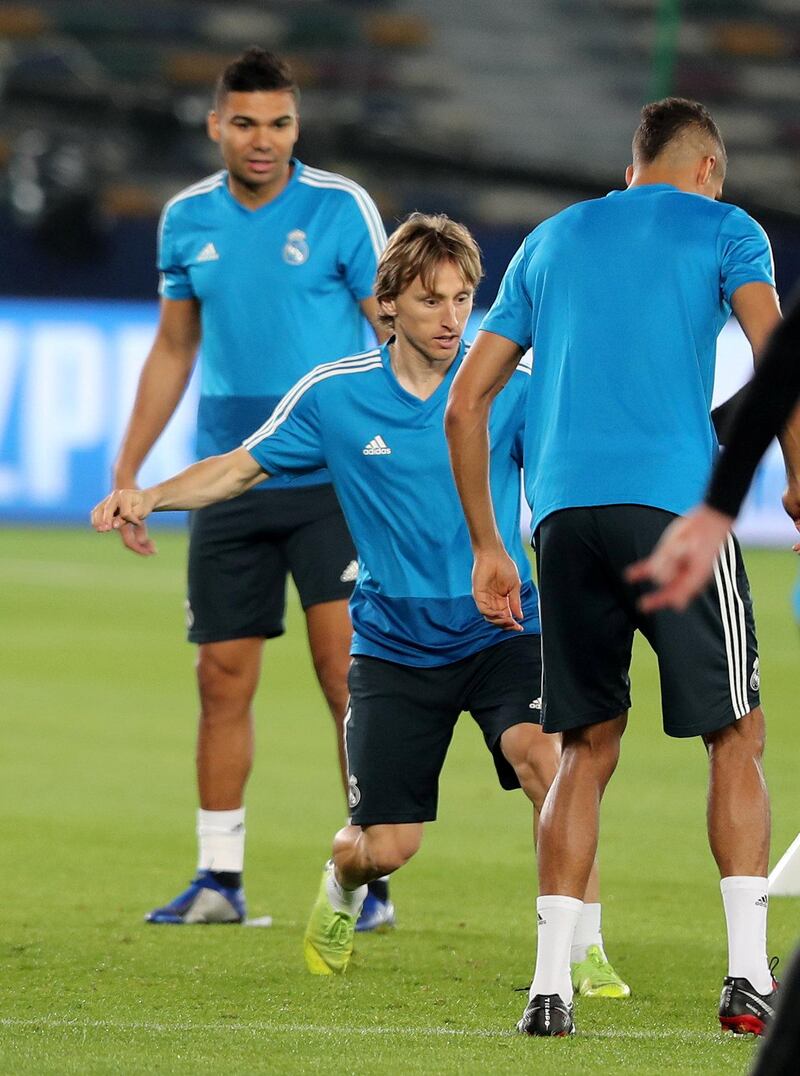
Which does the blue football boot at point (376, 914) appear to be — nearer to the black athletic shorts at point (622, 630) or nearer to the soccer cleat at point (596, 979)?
the soccer cleat at point (596, 979)

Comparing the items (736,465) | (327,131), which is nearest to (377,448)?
(736,465)

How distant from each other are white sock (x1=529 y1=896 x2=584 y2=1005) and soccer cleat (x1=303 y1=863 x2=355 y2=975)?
0.87 metres

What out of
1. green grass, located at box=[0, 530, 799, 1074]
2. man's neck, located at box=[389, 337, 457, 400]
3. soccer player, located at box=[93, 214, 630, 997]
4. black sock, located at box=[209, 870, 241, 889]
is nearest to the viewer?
green grass, located at box=[0, 530, 799, 1074]

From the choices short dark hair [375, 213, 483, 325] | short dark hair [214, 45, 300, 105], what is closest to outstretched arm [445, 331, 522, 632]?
short dark hair [375, 213, 483, 325]

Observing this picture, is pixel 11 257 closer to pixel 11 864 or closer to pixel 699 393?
pixel 11 864

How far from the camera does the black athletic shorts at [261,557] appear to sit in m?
5.85

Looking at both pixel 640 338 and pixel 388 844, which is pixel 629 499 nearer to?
pixel 640 338

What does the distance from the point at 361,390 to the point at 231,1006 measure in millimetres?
1440

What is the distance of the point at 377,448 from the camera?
4.88m

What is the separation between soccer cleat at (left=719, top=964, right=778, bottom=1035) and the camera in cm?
413

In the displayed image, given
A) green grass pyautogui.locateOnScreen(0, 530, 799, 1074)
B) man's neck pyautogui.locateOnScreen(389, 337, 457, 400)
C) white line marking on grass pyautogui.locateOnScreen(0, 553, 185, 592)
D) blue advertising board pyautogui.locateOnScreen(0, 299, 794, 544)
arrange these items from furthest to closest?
1. blue advertising board pyautogui.locateOnScreen(0, 299, 794, 544)
2. white line marking on grass pyautogui.locateOnScreen(0, 553, 185, 592)
3. man's neck pyautogui.locateOnScreen(389, 337, 457, 400)
4. green grass pyautogui.locateOnScreen(0, 530, 799, 1074)

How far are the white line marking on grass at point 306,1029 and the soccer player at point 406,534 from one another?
529 millimetres

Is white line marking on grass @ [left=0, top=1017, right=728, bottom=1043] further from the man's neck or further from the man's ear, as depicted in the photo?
the man's ear

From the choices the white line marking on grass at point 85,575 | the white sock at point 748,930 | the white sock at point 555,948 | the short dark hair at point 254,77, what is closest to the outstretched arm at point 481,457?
the white sock at point 555,948
